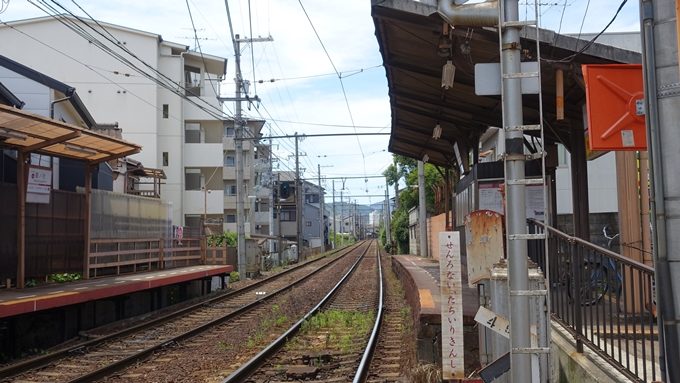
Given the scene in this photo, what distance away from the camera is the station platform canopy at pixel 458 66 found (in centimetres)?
676

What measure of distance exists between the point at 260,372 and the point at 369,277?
17.5 metres

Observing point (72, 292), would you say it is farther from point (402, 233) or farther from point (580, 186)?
point (402, 233)

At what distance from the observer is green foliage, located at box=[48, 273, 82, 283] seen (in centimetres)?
1331

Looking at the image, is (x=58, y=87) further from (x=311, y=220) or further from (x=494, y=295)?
(x=311, y=220)

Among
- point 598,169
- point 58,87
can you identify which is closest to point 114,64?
point 58,87

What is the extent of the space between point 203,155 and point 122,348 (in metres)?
27.6

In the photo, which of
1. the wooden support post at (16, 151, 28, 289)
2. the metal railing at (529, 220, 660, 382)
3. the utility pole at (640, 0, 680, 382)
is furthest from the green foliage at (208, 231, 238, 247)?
the utility pole at (640, 0, 680, 382)

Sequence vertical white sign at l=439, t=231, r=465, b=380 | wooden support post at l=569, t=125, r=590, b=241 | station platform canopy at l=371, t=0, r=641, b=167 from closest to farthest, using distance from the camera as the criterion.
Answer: vertical white sign at l=439, t=231, r=465, b=380, station platform canopy at l=371, t=0, r=641, b=167, wooden support post at l=569, t=125, r=590, b=241

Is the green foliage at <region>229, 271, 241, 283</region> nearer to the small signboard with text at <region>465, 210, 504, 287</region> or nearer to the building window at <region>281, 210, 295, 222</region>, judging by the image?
the small signboard with text at <region>465, 210, 504, 287</region>

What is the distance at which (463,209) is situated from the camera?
11695 mm

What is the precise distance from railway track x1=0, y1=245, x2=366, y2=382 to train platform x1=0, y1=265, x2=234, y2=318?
0.76m

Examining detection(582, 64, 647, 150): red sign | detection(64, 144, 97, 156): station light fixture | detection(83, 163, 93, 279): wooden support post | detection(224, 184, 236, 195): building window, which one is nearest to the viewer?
detection(582, 64, 647, 150): red sign

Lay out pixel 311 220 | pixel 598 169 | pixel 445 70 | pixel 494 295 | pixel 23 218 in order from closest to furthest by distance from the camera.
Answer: pixel 494 295
pixel 445 70
pixel 23 218
pixel 598 169
pixel 311 220

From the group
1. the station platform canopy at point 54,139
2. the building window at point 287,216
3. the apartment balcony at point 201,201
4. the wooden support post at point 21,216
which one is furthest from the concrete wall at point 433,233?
the building window at point 287,216
